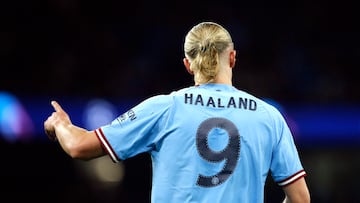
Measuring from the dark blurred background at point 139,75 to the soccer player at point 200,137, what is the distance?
6065 mm

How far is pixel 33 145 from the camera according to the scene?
398 inches

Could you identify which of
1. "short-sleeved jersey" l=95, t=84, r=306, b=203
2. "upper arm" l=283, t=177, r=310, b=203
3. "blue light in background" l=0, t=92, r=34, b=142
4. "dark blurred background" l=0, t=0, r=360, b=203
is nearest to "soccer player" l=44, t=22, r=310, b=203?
"short-sleeved jersey" l=95, t=84, r=306, b=203

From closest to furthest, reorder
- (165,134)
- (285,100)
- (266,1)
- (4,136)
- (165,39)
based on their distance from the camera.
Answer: (165,134) < (4,136) < (285,100) < (165,39) < (266,1)

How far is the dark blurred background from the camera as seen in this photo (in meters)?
10.2

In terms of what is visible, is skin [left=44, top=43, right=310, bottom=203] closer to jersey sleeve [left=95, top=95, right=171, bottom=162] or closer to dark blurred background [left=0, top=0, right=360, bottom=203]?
jersey sleeve [left=95, top=95, right=171, bottom=162]

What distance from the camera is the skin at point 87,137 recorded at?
378 cm

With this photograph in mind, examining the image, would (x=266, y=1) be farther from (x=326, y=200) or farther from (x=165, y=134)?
(x=165, y=134)

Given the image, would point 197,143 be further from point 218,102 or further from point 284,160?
point 284,160


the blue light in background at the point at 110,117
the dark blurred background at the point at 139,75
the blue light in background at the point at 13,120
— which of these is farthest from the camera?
the dark blurred background at the point at 139,75

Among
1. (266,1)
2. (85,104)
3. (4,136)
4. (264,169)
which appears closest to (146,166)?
(85,104)

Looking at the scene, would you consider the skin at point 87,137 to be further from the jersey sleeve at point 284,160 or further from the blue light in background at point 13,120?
the blue light in background at point 13,120

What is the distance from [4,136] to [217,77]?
6305mm

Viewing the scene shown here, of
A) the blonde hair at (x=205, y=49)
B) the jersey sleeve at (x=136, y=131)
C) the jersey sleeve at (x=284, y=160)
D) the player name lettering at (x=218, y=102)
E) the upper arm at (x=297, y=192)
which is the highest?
the blonde hair at (x=205, y=49)

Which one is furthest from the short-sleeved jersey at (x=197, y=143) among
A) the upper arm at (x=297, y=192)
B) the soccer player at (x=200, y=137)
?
the upper arm at (x=297, y=192)
